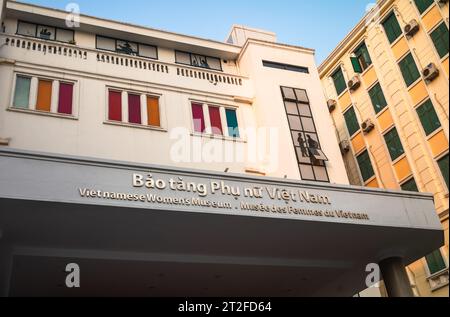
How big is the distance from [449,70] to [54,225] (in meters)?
13.8

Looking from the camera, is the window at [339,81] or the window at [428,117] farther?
the window at [339,81]

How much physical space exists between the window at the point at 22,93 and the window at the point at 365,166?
46.6ft

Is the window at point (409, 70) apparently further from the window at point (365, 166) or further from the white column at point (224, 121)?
the white column at point (224, 121)

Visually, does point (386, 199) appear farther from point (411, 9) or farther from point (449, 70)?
point (411, 9)

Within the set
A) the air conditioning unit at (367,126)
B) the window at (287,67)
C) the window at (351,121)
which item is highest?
the window at (351,121)

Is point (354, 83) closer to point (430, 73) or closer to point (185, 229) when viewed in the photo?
point (430, 73)

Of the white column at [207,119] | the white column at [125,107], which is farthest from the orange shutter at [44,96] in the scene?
the white column at [207,119]

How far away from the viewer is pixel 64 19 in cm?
1444

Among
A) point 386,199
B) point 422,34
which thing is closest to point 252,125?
point 386,199

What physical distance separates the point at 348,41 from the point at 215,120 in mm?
11423

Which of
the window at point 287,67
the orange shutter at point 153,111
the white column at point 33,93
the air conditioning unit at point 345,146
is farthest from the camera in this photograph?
the air conditioning unit at point 345,146

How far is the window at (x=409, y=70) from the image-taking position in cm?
1859

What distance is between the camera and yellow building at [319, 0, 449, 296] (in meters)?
17.2

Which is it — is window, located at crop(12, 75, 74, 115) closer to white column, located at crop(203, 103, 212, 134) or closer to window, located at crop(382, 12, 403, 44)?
white column, located at crop(203, 103, 212, 134)
